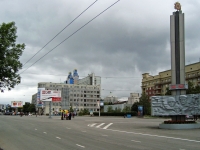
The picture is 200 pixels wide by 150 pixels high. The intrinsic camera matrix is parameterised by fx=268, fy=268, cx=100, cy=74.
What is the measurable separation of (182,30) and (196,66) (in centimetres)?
8195

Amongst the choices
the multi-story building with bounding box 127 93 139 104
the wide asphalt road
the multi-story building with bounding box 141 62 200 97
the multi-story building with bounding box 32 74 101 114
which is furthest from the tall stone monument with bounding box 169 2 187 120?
the multi-story building with bounding box 127 93 139 104

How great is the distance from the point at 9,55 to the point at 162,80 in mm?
114065

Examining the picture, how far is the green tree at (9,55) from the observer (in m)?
21.0

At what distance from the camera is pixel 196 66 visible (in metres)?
107

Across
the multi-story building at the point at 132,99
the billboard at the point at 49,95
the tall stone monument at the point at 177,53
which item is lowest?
the multi-story building at the point at 132,99

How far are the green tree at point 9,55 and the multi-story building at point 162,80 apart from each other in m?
94.6

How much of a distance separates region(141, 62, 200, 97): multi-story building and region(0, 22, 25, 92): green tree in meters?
94.6

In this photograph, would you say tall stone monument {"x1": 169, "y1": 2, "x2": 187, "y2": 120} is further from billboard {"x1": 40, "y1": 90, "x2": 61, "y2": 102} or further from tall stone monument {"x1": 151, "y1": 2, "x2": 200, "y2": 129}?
billboard {"x1": 40, "y1": 90, "x2": 61, "y2": 102}

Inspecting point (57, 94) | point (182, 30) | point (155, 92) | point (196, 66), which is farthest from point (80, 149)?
point (155, 92)

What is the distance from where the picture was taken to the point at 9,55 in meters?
21.6

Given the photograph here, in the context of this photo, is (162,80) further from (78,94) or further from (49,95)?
(49,95)

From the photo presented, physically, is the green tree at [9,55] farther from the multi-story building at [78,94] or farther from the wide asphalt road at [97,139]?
the multi-story building at [78,94]

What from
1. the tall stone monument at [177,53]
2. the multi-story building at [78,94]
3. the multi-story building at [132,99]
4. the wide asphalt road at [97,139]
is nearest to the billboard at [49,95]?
the tall stone monument at [177,53]

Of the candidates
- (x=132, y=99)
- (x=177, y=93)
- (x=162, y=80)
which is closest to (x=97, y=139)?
(x=177, y=93)
